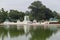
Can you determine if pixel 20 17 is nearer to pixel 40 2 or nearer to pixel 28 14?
pixel 28 14

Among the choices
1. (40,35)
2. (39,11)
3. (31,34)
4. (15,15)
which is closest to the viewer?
(40,35)

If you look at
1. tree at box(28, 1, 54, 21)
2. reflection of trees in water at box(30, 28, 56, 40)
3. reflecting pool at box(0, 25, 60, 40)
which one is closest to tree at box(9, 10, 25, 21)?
tree at box(28, 1, 54, 21)

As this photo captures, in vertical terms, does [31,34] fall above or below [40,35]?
below

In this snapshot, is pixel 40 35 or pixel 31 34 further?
pixel 31 34

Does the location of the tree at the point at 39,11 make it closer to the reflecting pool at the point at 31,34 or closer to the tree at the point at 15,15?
the tree at the point at 15,15

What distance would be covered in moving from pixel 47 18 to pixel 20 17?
952 centimetres

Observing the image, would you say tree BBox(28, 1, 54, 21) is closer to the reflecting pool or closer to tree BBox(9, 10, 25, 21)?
tree BBox(9, 10, 25, 21)

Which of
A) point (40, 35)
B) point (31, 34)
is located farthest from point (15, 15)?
point (40, 35)

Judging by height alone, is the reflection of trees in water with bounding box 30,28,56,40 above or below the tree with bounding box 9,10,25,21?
above

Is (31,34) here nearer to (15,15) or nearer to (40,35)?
(40,35)

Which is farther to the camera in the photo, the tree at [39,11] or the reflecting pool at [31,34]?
the tree at [39,11]

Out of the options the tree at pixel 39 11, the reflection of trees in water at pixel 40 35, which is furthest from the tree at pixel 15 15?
the reflection of trees in water at pixel 40 35

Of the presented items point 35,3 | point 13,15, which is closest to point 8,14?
point 13,15

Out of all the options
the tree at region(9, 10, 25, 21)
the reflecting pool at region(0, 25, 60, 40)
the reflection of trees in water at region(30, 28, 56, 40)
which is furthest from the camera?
the tree at region(9, 10, 25, 21)
